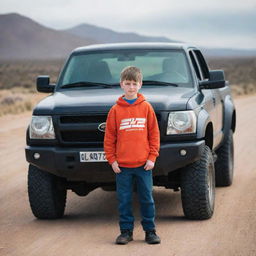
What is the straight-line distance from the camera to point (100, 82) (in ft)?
24.5

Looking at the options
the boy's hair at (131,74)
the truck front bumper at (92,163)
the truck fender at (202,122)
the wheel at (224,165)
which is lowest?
the wheel at (224,165)

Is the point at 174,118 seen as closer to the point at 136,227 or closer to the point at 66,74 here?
the point at 136,227

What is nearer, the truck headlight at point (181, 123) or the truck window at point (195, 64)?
the truck headlight at point (181, 123)

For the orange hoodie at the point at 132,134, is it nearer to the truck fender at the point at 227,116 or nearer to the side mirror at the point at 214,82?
the side mirror at the point at 214,82

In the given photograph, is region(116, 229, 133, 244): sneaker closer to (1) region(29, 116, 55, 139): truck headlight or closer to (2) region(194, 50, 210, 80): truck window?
Result: (1) region(29, 116, 55, 139): truck headlight

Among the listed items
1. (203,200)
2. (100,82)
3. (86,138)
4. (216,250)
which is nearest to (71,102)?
(86,138)

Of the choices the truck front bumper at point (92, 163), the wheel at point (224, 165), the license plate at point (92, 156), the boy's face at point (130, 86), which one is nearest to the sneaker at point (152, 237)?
the truck front bumper at point (92, 163)

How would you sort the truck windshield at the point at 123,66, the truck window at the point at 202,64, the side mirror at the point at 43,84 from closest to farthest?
1. the truck windshield at the point at 123,66
2. the side mirror at the point at 43,84
3. the truck window at the point at 202,64

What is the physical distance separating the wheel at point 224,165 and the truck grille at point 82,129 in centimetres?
246

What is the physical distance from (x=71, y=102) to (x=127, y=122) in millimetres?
1134

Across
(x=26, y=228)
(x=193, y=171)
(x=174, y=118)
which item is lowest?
(x=26, y=228)

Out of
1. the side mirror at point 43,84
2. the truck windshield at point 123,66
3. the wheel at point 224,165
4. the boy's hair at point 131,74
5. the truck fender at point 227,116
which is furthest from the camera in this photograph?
the truck fender at point 227,116

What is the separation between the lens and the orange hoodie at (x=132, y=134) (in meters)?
5.55

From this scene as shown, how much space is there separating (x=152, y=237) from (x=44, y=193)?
1392 millimetres
